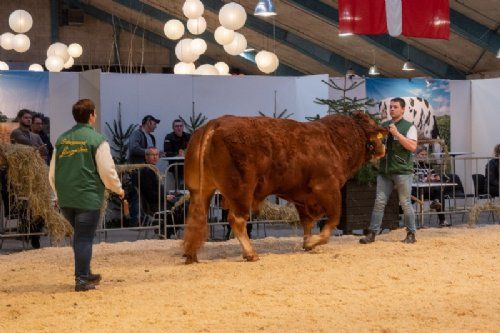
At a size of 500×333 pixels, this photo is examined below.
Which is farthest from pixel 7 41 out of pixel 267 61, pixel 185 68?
pixel 267 61

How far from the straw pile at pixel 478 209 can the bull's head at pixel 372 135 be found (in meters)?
3.38

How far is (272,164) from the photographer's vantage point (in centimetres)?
945

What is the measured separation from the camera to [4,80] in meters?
16.8

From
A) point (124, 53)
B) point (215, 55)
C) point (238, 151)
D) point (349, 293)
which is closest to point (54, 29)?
point (124, 53)

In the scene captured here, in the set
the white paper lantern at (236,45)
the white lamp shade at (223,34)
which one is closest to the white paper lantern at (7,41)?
the white paper lantern at (236,45)

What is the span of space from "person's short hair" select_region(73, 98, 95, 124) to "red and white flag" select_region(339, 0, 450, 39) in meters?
8.27

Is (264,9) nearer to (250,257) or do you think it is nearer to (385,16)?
(385,16)

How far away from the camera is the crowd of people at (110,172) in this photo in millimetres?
7477

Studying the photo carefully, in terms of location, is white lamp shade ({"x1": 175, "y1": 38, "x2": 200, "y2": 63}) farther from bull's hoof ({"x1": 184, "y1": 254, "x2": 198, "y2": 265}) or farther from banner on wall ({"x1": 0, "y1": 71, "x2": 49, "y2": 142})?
bull's hoof ({"x1": 184, "y1": 254, "x2": 198, "y2": 265})

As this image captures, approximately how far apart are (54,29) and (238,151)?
Result: 77.2ft

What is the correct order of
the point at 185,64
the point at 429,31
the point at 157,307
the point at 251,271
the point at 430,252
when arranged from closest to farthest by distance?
the point at 157,307
the point at 251,271
the point at 430,252
the point at 429,31
the point at 185,64

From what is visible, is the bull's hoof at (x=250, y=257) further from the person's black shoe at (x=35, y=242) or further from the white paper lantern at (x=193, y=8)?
the white paper lantern at (x=193, y=8)

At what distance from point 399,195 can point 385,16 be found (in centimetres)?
558

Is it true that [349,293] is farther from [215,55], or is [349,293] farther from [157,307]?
[215,55]
